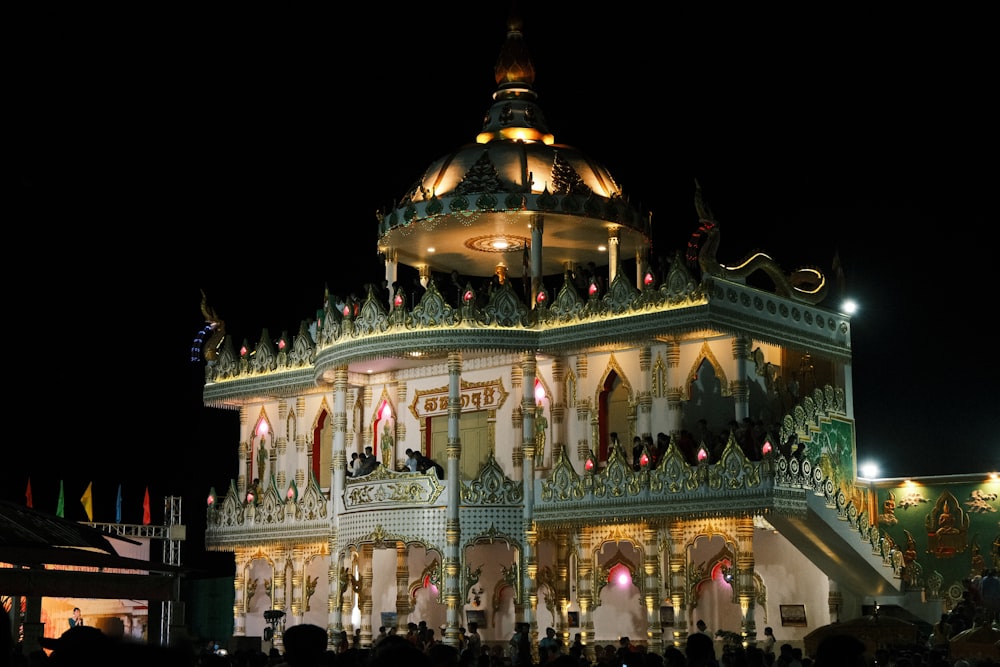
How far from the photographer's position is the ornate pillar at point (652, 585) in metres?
30.4

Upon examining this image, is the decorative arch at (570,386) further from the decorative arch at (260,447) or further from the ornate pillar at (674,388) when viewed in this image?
the decorative arch at (260,447)

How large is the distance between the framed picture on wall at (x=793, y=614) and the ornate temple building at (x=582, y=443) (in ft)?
0.20

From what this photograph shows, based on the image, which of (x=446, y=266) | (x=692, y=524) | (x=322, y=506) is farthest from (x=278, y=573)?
(x=692, y=524)

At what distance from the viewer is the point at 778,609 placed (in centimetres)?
3183

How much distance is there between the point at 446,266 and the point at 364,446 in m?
5.40

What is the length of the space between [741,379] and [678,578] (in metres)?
4.46

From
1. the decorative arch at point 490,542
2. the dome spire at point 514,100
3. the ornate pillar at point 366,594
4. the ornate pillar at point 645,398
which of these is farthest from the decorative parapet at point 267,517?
the dome spire at point 514,100

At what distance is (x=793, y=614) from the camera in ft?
103

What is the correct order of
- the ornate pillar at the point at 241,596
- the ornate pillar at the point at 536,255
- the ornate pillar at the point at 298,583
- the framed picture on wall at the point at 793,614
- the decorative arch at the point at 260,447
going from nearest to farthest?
the framed picture on wall at the point at 793,614 < the ornate pillar at the point at 536,255 < the ornate pillar at the point at 298,583 < the ornate pillar at the point at 241,596 < the decorative arch at the point at 260,447

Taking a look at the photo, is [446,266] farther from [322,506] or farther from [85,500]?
[85,500]

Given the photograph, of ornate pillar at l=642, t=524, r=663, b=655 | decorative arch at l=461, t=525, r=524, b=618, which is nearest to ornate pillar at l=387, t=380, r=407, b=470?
decorative arch at l=461, t=525, r=524, b=618

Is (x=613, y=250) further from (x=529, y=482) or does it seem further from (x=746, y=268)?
(x=529, y=482)

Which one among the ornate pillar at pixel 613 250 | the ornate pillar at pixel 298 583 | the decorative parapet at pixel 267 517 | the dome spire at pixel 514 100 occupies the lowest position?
the ornate pillar at pixel 298 583

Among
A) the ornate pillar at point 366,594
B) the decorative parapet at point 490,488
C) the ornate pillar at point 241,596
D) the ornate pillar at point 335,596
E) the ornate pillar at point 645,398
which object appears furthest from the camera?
the ornate pillar at point 241,596
